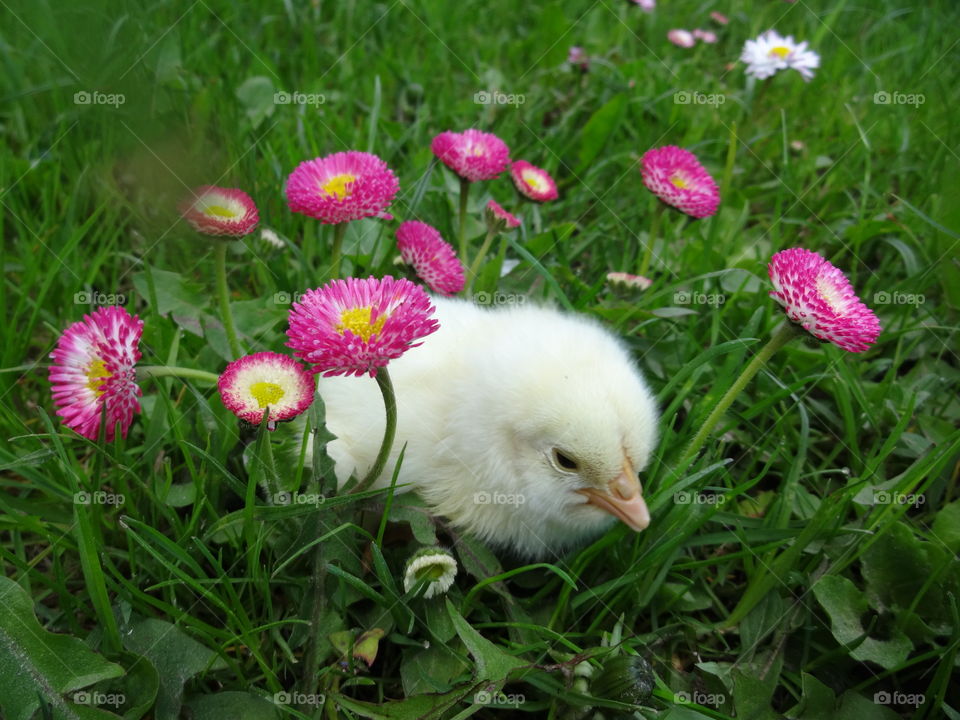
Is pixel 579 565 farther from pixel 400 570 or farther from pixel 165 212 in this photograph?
pixel 165 212

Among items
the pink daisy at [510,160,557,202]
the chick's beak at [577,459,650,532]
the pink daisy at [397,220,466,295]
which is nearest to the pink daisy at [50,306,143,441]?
the pink daisy at [397,220,466,295]

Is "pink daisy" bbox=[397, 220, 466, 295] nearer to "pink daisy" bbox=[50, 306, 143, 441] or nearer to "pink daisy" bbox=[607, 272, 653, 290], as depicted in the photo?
"pink daisy" bbox=[607, 272, 653, 290]

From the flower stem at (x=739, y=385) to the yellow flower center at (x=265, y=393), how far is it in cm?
92

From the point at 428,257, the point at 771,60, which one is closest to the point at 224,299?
the point at 428,257

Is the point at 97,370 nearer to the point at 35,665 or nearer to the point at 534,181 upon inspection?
the point at 35,665

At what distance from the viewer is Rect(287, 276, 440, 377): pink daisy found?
1.27 m

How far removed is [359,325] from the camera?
1.33 metres

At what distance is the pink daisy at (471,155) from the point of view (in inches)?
80.2

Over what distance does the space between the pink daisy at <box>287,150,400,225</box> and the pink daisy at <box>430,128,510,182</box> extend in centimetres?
22

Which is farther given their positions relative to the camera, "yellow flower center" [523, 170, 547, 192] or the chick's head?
"yellow flower center" [523, 170, 547, 192]

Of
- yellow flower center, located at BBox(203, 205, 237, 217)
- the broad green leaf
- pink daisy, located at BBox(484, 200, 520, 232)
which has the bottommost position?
the broad green leaf

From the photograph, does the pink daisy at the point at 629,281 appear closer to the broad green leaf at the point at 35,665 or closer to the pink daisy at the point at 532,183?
the pink daisy at the point at 532,183

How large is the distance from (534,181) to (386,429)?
1.09m

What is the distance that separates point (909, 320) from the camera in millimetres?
2465
